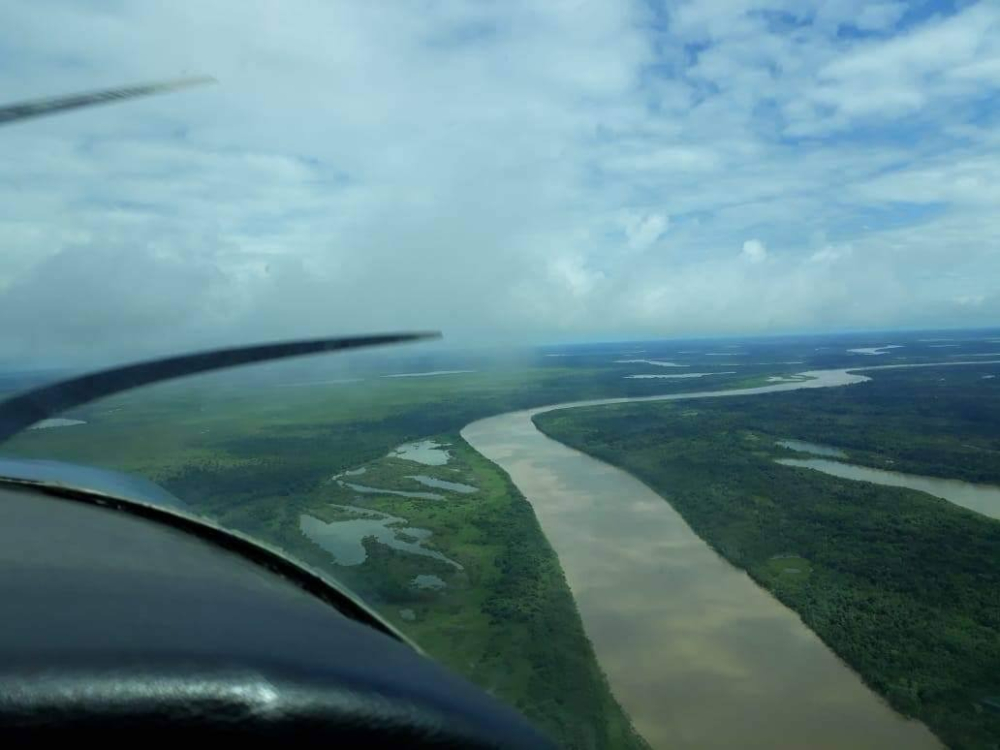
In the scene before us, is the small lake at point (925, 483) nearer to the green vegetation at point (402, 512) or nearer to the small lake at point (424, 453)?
the green vegetation at point (402, 512)

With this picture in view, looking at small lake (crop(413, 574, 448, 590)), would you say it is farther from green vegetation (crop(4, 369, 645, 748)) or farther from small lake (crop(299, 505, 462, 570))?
small lake (crop(299, 505, 462, 570))

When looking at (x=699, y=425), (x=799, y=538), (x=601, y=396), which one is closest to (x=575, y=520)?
(x=799, y=538)

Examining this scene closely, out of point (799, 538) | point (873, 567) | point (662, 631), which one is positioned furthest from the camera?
point (799, 538)

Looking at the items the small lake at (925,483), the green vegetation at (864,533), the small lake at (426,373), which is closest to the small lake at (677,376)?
the small lake at (426,373)

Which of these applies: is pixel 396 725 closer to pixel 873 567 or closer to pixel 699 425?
pixel 873 567

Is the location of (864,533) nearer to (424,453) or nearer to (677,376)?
(424,453)

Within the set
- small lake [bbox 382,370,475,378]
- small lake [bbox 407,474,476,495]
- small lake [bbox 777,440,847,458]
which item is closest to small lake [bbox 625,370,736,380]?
small lake [bbox 382,370,475,378]
